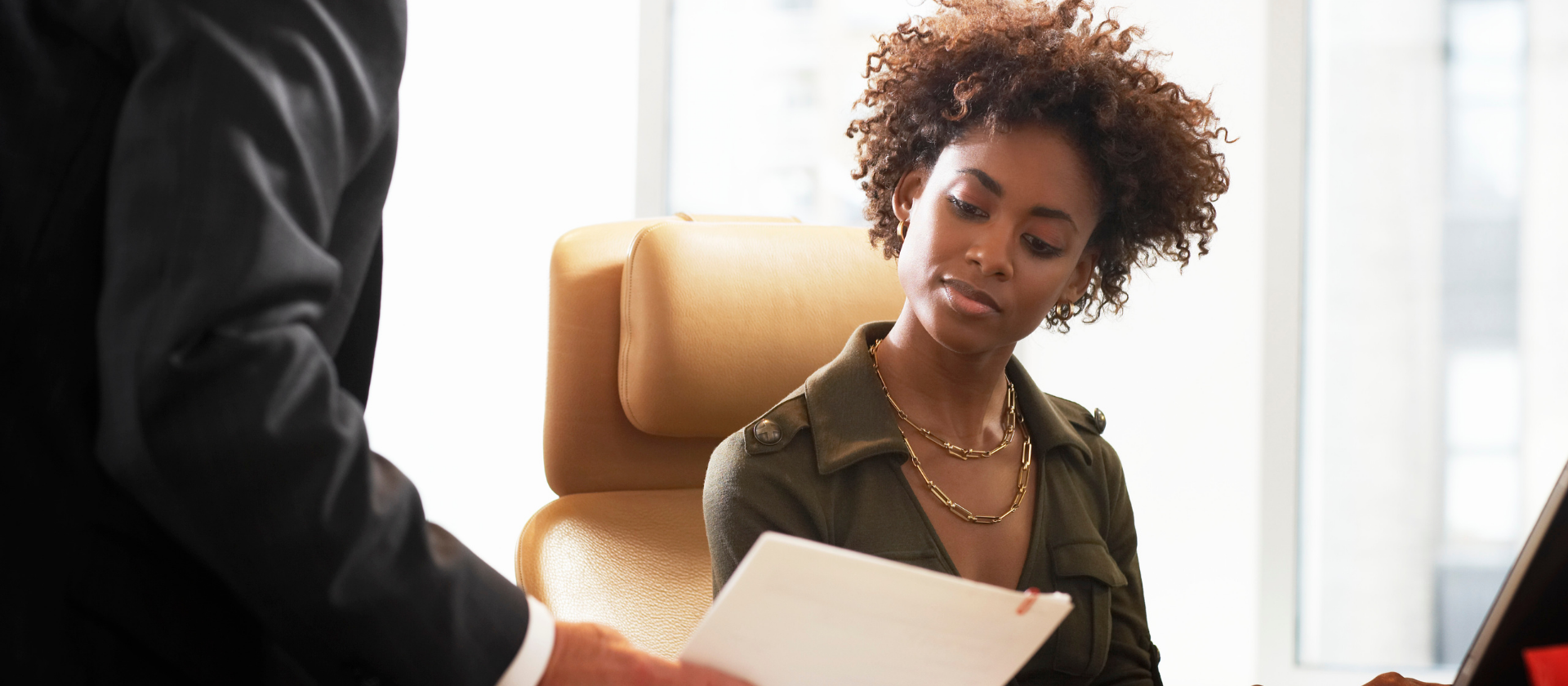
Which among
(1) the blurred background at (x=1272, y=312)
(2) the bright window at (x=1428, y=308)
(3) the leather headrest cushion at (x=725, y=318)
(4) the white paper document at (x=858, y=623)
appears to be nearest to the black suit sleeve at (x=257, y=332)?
(4) the white paper document at (x=858, y=623)

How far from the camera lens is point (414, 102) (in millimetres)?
2395

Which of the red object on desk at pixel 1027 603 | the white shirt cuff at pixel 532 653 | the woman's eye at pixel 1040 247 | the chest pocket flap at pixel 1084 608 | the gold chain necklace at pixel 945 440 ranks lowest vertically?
the chest pocket flap at pixel 1084 608

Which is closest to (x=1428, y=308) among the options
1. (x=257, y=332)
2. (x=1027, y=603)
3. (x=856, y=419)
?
(x=856, y=419)

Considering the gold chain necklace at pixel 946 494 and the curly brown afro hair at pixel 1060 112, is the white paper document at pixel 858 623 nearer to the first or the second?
the gold chain necklace at pixel 946 494

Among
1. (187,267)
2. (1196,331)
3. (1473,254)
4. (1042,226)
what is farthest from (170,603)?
(1473,254)

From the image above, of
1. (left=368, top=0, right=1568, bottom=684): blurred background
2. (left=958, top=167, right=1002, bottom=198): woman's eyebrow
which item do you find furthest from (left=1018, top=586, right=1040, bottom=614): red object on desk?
(left=368, top=0, right=1568, bottom=684): blurred background

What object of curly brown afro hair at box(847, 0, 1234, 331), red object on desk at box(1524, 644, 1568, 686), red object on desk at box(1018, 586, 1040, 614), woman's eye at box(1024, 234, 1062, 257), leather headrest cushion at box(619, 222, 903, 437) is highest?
curly brown afro hair at box(847, 0, 1234, 331)

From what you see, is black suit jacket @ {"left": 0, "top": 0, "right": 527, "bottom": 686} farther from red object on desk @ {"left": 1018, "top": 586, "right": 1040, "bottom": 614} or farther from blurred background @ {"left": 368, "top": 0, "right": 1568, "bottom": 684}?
blurred background @ {"left": 368, "top": 0, "right": 1568, "bottom": 684}

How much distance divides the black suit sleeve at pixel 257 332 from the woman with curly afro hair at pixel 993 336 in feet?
1.64

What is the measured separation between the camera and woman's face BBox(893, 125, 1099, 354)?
104 centimetres

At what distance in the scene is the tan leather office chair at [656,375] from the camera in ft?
4.60

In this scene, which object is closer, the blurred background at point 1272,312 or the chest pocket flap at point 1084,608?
the chest pocket flap at point 1084,608

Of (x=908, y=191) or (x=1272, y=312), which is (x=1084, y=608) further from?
(x=1272, y=312)

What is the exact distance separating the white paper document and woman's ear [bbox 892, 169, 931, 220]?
60 cm
